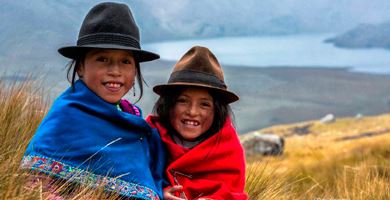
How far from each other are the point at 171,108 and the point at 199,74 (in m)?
0.28

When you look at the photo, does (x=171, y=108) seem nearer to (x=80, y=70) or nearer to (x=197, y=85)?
(x=197, y=85)

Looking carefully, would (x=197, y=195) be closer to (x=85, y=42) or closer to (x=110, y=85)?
(x=110, y=85)

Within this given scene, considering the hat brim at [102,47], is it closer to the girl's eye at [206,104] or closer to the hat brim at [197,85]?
the hat brim at [197,85]

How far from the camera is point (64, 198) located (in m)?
3.08

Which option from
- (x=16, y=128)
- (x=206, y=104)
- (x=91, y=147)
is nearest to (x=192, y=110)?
(x=206, y=104)

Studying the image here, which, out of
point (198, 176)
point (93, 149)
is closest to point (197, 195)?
point (198, 176)

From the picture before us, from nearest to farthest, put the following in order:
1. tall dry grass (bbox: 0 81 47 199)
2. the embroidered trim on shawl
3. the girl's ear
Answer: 1. tall dry grass (bbox: 0 81 47 199)
2. the embroidered trim on shawl
3. the girl's ear

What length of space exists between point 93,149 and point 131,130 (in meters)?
0.32

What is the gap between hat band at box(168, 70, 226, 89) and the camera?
3775 millimetres

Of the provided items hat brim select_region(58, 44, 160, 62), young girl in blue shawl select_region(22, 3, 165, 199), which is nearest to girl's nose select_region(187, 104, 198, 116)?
young girl in blue shawl select_region(22, 3, 165, 199)

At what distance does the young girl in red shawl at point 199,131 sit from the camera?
12.2ft

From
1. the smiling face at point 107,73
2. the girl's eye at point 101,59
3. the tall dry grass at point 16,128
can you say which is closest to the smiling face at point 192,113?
the smiling face at point 107,73

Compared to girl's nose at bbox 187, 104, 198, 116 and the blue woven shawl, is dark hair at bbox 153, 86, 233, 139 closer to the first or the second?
girl's nose at bbox 187, 104, 198, 116

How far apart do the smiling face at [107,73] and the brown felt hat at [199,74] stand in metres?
0.43
